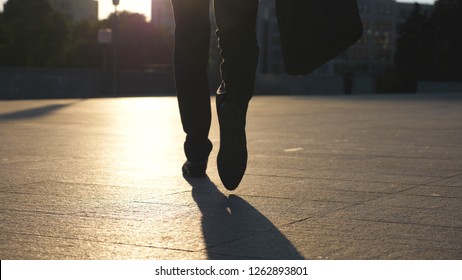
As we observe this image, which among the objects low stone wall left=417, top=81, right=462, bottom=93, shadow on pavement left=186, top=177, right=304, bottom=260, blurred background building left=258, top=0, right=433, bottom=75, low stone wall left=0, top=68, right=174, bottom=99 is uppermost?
shadow on pavement left=186, top=177, right=304, bottom=260

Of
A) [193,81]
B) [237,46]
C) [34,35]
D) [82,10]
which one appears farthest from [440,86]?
[82,10]

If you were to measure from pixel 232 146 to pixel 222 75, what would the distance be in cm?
34

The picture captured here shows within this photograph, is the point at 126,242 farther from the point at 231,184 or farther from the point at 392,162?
the point at 392,162

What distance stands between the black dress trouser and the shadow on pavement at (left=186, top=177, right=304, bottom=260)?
17.1 inches

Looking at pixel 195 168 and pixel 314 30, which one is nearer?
pixel 314 30

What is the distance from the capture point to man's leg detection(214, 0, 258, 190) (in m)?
3.93

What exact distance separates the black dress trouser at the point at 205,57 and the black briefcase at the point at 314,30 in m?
0.19

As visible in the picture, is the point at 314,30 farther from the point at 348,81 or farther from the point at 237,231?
the point at 348,81

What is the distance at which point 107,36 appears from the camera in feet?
103

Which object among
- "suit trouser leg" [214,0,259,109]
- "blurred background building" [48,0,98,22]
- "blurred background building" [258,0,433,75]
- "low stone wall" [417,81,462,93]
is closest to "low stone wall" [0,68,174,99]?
"suit trouser leg" [214,0,259,109]

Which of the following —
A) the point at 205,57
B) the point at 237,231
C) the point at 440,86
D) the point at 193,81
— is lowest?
the point at 440,86

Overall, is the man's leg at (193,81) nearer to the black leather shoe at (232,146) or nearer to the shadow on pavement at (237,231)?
the shadow on pavement at (237,231)

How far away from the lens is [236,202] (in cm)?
389

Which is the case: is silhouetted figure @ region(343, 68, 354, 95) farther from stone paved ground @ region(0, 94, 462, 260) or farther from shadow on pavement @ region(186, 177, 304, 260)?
shadow on pavement @ region(186, 177, 304, 260)
